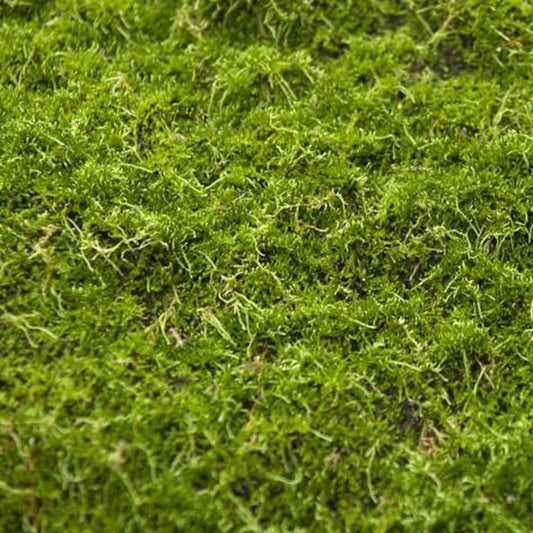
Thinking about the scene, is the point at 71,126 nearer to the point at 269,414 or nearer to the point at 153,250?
the point at 153,250

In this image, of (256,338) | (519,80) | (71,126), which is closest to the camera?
(256,338)

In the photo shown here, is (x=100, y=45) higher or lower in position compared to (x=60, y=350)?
higher

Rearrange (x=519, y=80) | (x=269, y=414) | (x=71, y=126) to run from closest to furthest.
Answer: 1. (x=269, y=414)
2. (x=71, y=126)
3. (x=519, y=80)

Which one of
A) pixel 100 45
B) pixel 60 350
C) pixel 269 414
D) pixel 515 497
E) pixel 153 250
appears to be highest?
pixel 100 45

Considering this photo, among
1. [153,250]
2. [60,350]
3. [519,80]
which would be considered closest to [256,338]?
[153,250]

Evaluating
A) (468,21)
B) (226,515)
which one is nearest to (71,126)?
(226,515)

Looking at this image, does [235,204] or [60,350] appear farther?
[235,204]
